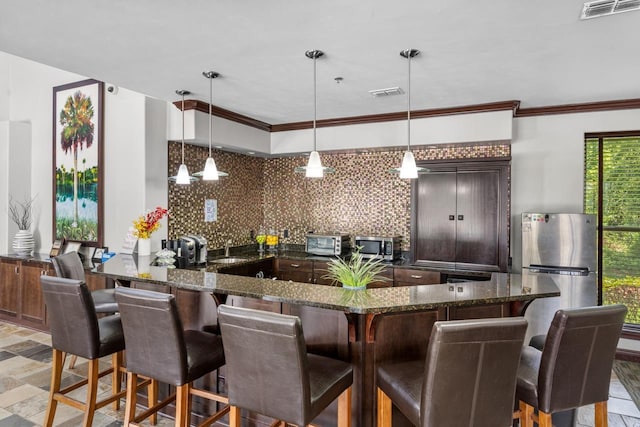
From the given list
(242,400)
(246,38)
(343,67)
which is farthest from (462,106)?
(242,400)

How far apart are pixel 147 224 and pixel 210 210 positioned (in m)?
1.09

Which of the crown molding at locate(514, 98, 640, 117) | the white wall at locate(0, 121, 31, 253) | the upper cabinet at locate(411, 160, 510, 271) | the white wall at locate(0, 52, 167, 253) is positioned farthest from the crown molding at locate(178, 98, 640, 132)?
the white wall at locate(0, 121, 31, 253)

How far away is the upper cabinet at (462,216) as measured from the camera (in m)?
4.07

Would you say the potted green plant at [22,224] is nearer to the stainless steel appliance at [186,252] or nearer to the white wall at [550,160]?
the stainless steel appliance at [186,252]

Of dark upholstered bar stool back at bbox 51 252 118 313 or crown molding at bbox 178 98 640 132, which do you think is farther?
crown molding at bbox 178 98 640 132

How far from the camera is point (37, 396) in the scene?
309 cm

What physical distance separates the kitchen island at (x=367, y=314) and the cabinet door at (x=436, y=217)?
5.98 feet

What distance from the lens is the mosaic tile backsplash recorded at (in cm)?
460

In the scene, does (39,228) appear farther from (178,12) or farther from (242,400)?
(242,400)

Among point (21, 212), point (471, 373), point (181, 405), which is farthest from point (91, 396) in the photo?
point (21, 212)

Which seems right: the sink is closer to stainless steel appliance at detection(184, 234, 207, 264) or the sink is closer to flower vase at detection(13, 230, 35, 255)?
stainless steel appliance at detection(184, 234, 207, 264)

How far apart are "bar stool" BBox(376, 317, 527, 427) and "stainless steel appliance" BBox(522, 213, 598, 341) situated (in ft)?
9.12

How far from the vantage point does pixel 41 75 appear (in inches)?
201

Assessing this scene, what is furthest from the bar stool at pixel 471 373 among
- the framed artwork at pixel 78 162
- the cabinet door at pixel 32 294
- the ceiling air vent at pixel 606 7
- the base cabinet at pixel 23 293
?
the cabinet door at pixel 32 294
